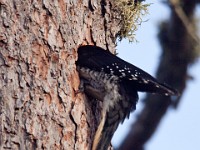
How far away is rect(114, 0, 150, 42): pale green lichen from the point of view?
3.05 meters

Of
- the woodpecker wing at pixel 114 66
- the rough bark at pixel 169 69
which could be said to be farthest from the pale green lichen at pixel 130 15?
the rough bark at pixel 169 69

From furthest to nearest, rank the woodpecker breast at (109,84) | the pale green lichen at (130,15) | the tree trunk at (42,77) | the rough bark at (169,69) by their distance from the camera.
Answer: the pale green lichen at (130,15) < the woodpecker breast at (109,84) < the tree trunk at (42,77) < the rough bark at (169,69)

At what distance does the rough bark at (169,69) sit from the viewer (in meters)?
2.11

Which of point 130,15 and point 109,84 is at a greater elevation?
point 130,15

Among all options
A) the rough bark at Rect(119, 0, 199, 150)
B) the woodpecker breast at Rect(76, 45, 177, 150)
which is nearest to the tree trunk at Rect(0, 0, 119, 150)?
the woodpecker breast at Rect(76, 45, 177, 150)

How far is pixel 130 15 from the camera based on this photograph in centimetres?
314

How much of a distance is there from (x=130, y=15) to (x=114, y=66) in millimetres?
551

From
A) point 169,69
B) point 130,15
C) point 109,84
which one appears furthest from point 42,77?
Result: point 130,15

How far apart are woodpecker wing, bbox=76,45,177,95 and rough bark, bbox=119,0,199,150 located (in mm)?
267

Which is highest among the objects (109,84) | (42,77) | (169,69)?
(169,69)

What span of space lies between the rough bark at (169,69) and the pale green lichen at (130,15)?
2.51ft

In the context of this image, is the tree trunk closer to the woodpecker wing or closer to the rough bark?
the woodpecker wing

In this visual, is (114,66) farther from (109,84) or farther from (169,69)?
(169,69)

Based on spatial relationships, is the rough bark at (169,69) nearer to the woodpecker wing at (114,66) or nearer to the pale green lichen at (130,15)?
the woodpecker wing at (114,66)
